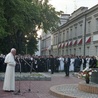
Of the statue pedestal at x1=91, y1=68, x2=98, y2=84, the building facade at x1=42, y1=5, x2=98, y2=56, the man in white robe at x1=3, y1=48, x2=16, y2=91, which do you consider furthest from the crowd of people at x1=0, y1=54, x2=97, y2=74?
the statue pedestal at x1=91, y1=68, x2=98, y2=84

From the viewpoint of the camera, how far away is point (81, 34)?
45.2 metres

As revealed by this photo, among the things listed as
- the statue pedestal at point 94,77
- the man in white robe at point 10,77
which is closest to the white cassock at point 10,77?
the man in white robe at point 10,77

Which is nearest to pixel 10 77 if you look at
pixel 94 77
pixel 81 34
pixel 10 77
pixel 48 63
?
pixel 10 77

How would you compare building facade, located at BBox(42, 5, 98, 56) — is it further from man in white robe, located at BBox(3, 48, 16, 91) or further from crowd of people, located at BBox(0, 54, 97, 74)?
man in white robe, located at BBox(3, 48, 16, 91)

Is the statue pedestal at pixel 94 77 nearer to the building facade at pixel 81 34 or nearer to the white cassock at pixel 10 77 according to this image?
the white cassock at pixel 10 77

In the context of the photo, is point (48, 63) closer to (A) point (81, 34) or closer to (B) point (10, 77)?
(B) point (10, 77)

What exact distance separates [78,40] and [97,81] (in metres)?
33.4

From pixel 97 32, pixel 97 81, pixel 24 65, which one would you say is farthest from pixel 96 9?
pixel 97 81

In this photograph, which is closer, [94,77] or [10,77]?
[94,77]

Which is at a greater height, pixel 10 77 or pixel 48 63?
pixel 48 63

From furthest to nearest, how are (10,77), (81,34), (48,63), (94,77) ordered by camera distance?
(81,34)
(48,63)
(10,77)
(94,77)

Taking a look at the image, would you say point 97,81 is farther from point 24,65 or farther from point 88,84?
point 24,65

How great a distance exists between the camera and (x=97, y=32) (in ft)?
123

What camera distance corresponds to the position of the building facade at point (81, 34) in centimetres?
3888
